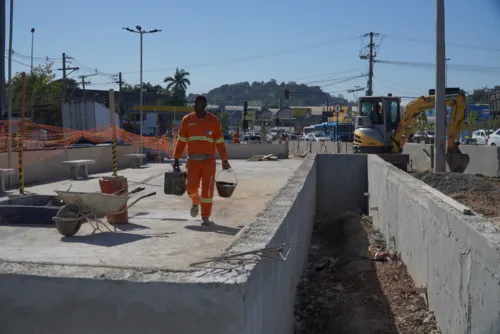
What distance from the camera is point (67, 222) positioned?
620 centimetres

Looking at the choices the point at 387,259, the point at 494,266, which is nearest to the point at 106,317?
the point at 494,266

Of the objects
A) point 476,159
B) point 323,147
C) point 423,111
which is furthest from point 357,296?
point 323,147

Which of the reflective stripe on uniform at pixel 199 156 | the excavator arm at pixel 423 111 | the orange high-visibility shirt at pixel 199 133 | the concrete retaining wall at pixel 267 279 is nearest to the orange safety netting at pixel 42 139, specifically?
the orange high-visibility shirt at pixel 199 133

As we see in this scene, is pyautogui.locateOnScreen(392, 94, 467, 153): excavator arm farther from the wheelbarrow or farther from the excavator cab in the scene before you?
the wheelbarrow

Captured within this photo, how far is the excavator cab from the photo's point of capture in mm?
21766

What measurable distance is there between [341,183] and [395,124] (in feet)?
26.9

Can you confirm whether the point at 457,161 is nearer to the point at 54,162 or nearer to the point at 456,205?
the point at 54,162

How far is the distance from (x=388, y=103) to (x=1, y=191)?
15986mm

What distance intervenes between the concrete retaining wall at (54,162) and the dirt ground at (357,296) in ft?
26.0

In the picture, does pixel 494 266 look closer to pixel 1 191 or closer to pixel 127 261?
pixel 127 261

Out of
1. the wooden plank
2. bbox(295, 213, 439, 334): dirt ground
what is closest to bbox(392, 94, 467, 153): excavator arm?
bbox(295, 213, 439, 334): dirt ground

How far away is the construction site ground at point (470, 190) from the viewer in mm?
11242

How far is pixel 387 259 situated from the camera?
29.7 ft

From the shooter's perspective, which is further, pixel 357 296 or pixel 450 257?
pixel 357 296
